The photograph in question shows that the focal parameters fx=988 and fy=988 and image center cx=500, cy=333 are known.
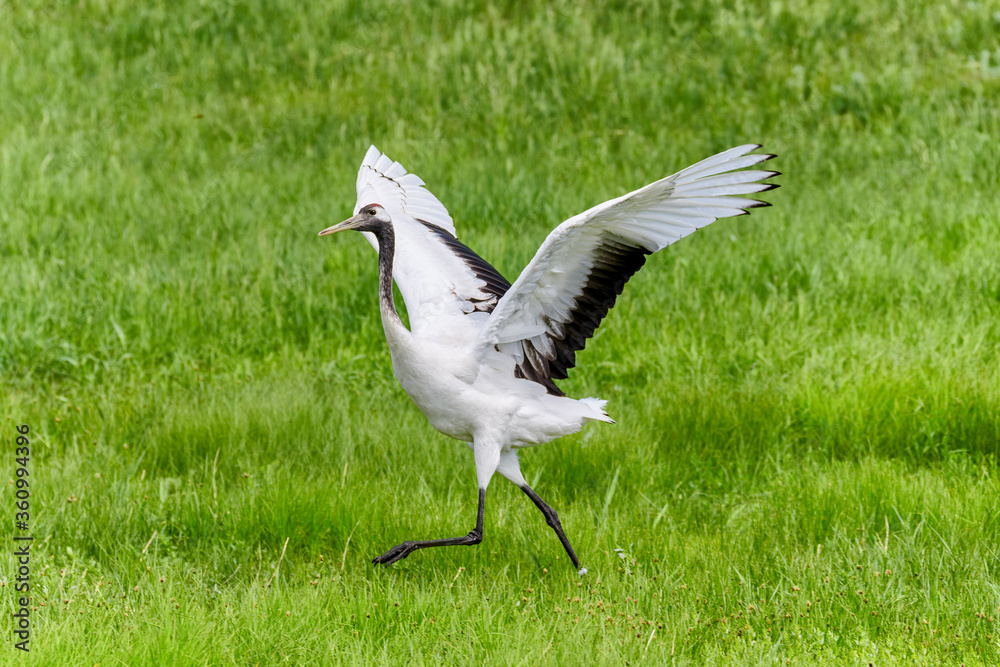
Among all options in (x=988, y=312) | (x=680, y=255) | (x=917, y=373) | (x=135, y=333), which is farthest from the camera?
(x=680, y=255)

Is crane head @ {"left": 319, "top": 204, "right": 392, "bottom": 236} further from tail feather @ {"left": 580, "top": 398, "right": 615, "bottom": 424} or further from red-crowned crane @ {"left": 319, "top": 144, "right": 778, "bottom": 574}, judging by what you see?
tail feather @ {"left": 580, "top": 398, "right": 615, "bottom": 424}

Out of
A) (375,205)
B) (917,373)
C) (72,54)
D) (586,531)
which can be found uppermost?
(72,54)

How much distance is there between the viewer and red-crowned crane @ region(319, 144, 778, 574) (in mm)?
3555

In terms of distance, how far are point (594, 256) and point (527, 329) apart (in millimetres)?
430

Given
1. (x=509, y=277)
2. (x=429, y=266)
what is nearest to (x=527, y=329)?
(x=429, y=266)

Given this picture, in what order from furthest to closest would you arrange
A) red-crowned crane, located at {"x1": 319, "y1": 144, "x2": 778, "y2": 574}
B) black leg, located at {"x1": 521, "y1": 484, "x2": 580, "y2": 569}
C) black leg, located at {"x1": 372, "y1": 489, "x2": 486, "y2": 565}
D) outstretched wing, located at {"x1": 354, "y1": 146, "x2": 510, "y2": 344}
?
outstretched wing, located at {"x1": 354, "y1": 146, "x2": 510, "y2": 344} → black leg, located at {"x1": 521, "y1": 484, "x2": 580, "y2": 569} → black leg, located at {"x1": 372, "y1": 489, "x2": 486, "y2": 565} → red-crowned crane, located at {"x1": 319, "y1": 144, "x2": 778, "y2": 574}

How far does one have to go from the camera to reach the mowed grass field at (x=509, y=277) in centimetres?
359

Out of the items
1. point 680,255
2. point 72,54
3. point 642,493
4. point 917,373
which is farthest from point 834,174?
point 72,54

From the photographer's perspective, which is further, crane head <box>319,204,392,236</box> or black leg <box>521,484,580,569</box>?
crane head <box>319,204,392,236</box>

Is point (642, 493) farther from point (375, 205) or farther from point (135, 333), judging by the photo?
point (135, 333)

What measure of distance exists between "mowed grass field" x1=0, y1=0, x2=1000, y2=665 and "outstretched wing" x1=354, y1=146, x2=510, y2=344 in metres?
0.84

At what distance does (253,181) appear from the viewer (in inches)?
328

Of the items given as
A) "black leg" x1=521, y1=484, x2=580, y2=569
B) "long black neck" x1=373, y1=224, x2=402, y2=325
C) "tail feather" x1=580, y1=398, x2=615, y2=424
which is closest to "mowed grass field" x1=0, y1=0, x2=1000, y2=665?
"black leg" x1=521, y1=484, x2=580, y2=569

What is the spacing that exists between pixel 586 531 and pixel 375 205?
1.68 metres
